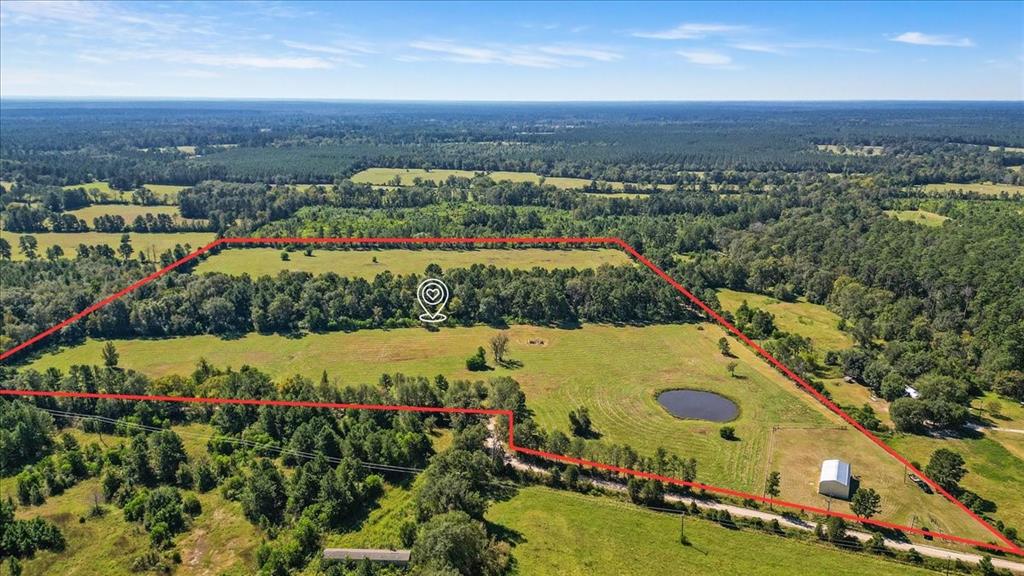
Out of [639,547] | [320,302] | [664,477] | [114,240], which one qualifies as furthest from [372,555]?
[114,240]

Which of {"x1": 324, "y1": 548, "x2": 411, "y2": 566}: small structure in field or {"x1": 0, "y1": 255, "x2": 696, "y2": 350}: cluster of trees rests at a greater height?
{"x1": 0, "y1": 255, "x2": 696, "y2": 350}: cluster of trees

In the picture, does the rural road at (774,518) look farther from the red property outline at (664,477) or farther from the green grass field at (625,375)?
the green grass field at (625,375)

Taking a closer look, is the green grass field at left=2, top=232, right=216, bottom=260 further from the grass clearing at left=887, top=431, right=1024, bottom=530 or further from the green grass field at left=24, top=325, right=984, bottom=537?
the grass clearing at left=887, top=431, right=1024, bottom=530

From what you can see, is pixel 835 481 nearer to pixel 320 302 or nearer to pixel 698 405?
pixel 698 405

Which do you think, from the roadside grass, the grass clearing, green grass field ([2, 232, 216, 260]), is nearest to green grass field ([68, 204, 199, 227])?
green grass field ([2, 232, 216, 260])

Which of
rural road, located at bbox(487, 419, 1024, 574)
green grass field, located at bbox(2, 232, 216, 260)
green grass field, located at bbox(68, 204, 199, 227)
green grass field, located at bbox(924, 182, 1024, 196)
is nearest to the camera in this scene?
rural road, located at bbox(487, 419, 1024, 574)

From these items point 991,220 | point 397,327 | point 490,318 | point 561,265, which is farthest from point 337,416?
point 991,220
